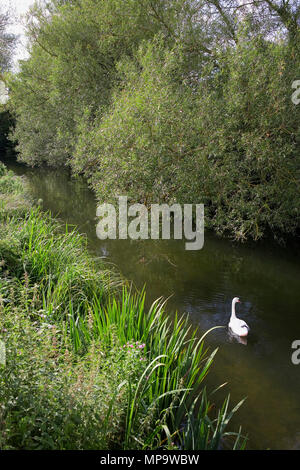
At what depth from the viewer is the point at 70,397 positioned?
2580 mm

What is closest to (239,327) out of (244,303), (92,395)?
(244,303)

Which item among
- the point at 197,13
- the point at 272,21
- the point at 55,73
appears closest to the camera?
the point at 272,21

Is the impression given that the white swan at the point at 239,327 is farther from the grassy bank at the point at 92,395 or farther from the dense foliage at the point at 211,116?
the dense foliage at the point at 211,116

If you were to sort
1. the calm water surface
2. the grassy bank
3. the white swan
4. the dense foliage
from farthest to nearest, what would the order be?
the dense foliage → the white swan → the calm water surface → the grassy bank

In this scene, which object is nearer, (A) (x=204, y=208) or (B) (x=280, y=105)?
(B) (x=280, y=105)

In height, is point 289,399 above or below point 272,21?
below

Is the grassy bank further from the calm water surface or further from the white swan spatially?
the white swan

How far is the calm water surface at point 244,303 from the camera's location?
167 inches

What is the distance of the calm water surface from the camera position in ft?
13.9

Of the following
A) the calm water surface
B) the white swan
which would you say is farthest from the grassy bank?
the white swan

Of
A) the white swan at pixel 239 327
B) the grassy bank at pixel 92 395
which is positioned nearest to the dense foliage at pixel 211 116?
the white swan at pixel 239 327

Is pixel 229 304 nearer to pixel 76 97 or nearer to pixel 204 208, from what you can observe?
pixel 204 208
